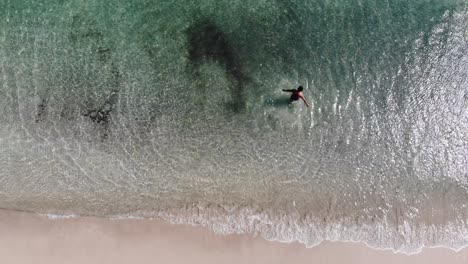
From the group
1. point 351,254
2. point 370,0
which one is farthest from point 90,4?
point 351,254

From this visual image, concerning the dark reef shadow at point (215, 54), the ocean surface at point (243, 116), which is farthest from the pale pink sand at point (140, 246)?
the dark reef shadow at point (215, 54)

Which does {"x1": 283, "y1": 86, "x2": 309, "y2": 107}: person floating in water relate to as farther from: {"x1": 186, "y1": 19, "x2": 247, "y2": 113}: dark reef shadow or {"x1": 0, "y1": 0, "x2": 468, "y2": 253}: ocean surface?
{"x1": 186, "y1": 19, "x2": 247, "y2": 113}: dark reef shadow

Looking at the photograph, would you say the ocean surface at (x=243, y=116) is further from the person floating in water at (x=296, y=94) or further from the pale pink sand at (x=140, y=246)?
the person floating in water at (x=296, y=94)

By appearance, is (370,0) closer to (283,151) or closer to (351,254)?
(283,151)

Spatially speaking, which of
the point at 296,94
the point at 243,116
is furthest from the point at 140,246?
the point at 296,94

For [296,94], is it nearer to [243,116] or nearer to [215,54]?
[243,116]

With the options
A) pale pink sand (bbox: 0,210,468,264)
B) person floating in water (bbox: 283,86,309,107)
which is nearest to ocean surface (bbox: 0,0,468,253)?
pale pink sand (bbox: 0,210,468,264)
